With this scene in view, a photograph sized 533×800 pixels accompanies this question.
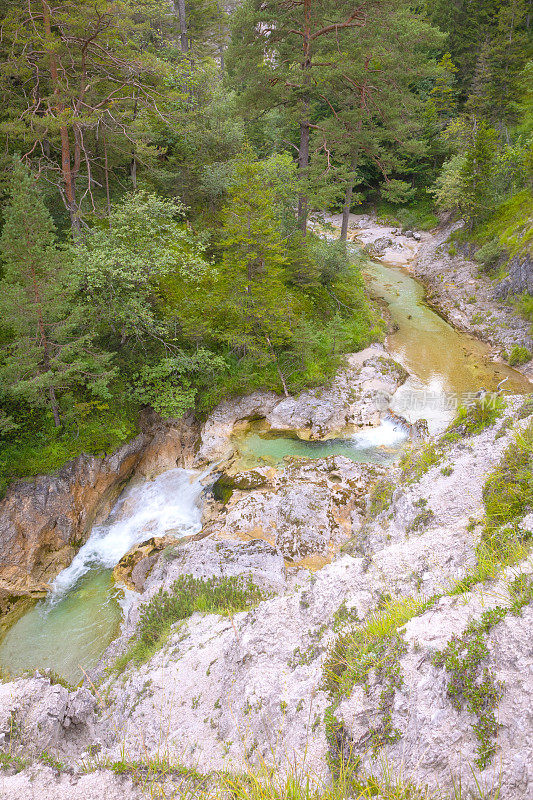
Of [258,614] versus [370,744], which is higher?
[370,744]

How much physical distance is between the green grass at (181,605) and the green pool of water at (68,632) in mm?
2414

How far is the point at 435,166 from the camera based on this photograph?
3750cm

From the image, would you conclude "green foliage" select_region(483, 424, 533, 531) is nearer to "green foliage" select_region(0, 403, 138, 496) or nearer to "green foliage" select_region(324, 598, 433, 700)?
"green foliage" select_region(324, 598, 433, 700)

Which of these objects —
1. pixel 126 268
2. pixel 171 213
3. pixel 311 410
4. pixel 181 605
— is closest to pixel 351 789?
pixel 181 605

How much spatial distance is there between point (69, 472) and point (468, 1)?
176 ft

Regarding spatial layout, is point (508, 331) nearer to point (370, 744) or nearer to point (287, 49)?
point (287, 49)

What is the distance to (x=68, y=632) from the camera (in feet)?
31.6

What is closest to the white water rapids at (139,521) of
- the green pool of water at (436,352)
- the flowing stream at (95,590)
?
the flowing stream at (95,590)

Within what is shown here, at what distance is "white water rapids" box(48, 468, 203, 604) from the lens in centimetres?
1120

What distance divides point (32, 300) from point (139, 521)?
22.8 feet

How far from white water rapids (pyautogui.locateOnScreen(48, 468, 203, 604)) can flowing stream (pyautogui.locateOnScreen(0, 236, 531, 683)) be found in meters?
0.03

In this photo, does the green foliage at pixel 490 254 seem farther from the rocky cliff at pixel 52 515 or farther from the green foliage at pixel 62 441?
Result: the rocky cliff at pixel 52 515

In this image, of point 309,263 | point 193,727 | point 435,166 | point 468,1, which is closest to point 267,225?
point 309,263

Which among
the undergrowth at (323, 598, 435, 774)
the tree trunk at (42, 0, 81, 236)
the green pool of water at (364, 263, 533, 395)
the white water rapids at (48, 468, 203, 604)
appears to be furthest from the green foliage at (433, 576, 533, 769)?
the tree trunk at (42, 0, 81, 236)
